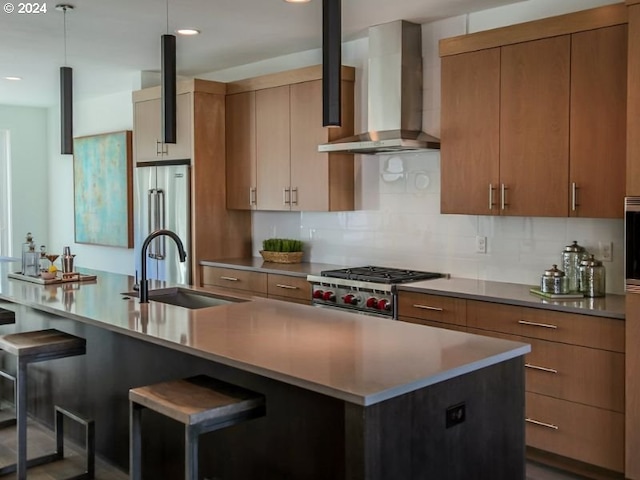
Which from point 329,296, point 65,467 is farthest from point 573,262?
point 65,467

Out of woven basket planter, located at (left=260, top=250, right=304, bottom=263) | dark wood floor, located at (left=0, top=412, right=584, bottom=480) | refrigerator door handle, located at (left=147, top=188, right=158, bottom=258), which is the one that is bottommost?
dark wood floor, located at (left=0, top=412, right=584, bottom=480)

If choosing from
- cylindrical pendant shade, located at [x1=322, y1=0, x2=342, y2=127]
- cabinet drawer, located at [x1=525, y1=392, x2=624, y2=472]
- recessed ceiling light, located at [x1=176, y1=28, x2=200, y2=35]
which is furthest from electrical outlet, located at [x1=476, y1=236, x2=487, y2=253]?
recessed ceiling light, located at [x1=176, y1=28, x2=200, y2=35]

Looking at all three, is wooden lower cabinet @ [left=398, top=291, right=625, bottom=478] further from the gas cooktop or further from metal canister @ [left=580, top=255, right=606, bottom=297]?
the gas cooktop

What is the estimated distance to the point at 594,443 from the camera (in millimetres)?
3396

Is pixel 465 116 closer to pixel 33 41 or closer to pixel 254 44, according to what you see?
pixel 254 44

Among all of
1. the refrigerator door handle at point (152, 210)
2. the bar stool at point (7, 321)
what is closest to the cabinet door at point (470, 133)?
the bar stool at point (7, 321)

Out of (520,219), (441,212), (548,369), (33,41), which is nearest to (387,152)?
(441,212)

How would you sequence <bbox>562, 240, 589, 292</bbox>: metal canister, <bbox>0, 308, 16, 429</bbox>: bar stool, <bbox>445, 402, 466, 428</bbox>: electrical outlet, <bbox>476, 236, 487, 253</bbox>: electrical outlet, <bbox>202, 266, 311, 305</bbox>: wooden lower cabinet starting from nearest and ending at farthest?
<bbox>445, 402, 466, 428</bbox>: electrical outlet → <bbox>562, 240, 589, 292</bbox>: metal canister → <bbox>0, 308, 16, 429</bbox>: bar stool → <bbox>476, 236, 487, 253</bbox>: electrical outlet → <bbox>202, 266, 311, 305</bbox>: wooden lower cabinet

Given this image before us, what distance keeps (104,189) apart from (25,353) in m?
4.89

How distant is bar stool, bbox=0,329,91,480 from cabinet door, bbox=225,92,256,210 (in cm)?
257

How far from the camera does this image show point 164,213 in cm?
602

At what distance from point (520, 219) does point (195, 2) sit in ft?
7.90

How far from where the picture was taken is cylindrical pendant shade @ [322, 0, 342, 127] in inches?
110

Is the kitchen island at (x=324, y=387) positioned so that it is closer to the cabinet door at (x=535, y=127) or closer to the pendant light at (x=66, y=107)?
the pendant light at (x=66, y=107)
